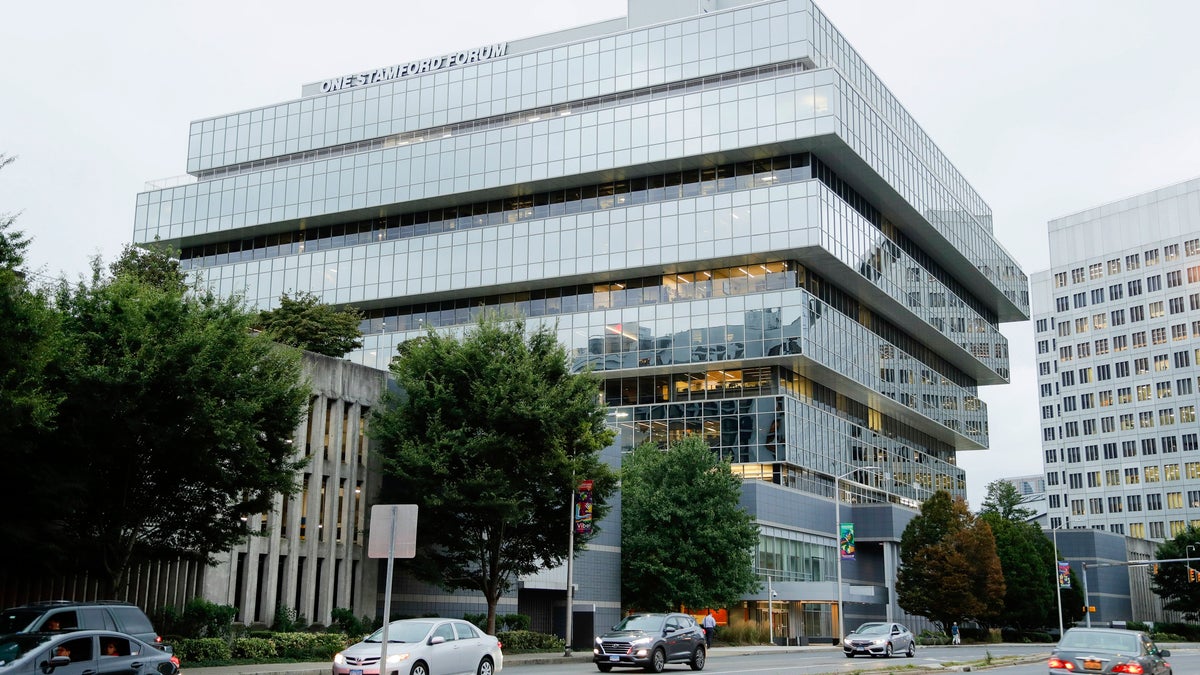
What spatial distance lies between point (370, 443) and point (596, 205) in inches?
1859

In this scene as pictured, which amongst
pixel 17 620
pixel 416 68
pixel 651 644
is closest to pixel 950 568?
pixel 651 644

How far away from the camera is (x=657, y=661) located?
30.6 metres

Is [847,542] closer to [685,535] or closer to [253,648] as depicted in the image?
[685,535]

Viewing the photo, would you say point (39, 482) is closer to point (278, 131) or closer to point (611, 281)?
point (611, 281)

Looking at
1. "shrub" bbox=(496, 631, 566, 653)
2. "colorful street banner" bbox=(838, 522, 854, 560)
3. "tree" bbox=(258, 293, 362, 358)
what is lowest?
"shrub" bbox=(496, 631, 566, 653)

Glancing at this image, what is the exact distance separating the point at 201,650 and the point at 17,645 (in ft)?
39.0

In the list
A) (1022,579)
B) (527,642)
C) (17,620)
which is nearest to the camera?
(17,620)

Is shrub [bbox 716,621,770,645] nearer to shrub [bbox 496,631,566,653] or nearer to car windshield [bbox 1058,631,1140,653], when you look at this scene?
shrub [bbox 496,631,566,653]

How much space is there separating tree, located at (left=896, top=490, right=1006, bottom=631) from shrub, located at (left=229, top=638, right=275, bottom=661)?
2046 inches

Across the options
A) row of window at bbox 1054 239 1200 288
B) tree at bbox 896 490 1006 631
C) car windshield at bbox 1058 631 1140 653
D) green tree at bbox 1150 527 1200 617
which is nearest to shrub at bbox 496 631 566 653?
car windshield at bbox 1058 631 1140 653

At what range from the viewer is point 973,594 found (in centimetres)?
7288

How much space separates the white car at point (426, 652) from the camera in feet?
72.5

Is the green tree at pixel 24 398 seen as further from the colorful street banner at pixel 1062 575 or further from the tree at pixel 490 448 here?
the colorful street banner at pixel 1062 575

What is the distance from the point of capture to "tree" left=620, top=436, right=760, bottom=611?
56375 millimetres
